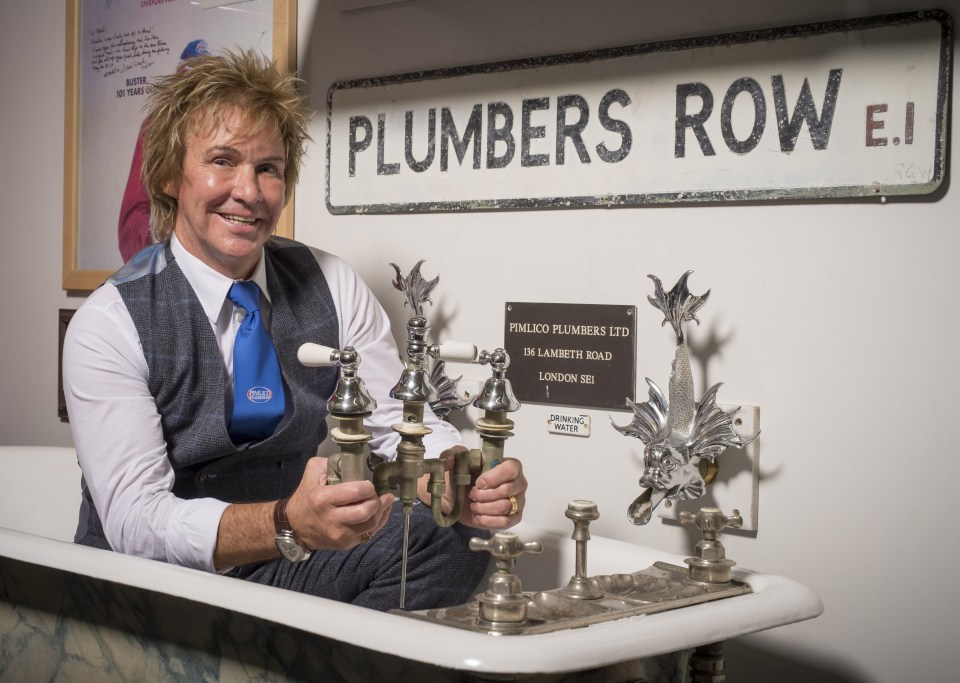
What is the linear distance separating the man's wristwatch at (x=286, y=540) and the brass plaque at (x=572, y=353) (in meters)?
0.56

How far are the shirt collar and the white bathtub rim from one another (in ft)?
1.30

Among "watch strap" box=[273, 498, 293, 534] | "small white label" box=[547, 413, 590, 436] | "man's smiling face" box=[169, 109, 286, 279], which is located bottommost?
"watch strap" box=[273, 498, 293, 534]

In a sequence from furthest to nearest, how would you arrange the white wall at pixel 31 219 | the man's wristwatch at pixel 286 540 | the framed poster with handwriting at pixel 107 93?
the white wall at pixel 31 219 → the framed poster with handwriting at pixel 107 93 → the man's wristwatch at pixel 286 540

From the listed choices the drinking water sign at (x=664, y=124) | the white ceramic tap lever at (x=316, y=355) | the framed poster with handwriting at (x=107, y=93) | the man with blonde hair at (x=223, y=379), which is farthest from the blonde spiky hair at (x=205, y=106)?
the framed poster with handwriting at (x=107, y=93)

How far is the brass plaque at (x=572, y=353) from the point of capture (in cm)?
157

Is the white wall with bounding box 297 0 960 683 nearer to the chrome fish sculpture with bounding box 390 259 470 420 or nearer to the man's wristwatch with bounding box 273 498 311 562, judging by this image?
the chrome fish sculpture with bounding box 390 259 470 420

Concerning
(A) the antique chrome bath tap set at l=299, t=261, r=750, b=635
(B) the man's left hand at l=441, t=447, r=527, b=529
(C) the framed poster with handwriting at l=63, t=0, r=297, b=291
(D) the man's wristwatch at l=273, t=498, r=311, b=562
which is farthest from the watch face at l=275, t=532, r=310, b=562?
(C) the framed poster with handwriting at l=63, t=0, r=297, b=291

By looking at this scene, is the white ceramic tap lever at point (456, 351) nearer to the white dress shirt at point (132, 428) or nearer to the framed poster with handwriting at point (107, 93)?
the white dress shirt at point (132, 428)

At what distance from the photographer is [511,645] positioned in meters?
0.92

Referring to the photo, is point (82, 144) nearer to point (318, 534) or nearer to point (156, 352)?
point (156, 352)

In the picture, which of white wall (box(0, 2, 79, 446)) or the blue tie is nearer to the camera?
the blue tie

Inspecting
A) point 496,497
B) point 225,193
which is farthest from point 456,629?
point 225,193

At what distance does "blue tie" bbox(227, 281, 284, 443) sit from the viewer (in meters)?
1.51

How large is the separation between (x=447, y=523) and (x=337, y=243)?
80cm
